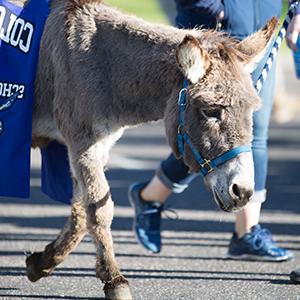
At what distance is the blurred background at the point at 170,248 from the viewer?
5.65m

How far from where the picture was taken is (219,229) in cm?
740

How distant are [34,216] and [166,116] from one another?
3.04 metres

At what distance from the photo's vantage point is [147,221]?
6602 mm

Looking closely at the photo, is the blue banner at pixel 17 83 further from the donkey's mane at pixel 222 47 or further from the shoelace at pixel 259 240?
the shoelace at pixel 259 240

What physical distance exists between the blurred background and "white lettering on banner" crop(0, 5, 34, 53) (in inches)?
56.2

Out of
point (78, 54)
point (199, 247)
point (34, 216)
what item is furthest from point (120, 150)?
point (78, 54)

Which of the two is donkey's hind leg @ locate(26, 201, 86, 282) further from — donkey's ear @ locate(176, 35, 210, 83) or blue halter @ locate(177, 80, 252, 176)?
donkey's ear @ locate(176, 35, 210, 83)

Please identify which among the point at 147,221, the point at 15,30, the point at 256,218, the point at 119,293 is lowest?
the point at 147,221

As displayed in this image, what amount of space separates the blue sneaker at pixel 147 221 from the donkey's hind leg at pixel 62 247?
1.02 m

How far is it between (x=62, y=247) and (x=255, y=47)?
159 cm

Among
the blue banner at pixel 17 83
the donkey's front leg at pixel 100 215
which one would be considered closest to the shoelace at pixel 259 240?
the donkey's front leg at pixel 100 215

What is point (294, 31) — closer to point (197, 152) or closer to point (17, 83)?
point (197, 152)

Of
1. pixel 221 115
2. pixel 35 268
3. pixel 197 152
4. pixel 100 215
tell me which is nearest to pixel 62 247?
pixel 35 268

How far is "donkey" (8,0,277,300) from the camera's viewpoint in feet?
15.8
